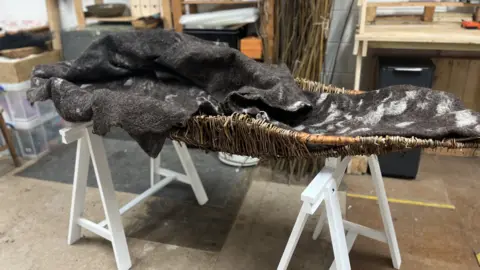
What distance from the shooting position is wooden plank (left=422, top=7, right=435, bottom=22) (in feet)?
8.03

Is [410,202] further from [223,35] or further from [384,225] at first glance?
[223,35]

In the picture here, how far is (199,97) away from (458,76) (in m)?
2.01

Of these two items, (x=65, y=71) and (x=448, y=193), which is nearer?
(x=65, y=71)

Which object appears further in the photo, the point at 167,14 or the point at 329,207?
the point at 167,14

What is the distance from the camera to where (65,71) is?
68.4 inches

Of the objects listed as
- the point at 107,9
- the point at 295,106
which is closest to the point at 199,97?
the point at 295,106

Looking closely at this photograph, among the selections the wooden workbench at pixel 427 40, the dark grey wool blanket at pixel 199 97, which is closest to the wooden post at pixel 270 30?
the wooden workbench at pixel 427 40

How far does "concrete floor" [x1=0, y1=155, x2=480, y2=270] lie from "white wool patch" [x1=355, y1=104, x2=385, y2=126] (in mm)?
731

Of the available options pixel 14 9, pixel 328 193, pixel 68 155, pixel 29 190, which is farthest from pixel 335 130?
pixel 14 9

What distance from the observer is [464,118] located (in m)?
1.23

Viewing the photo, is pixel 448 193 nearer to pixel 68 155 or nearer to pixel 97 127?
pixel 97 127

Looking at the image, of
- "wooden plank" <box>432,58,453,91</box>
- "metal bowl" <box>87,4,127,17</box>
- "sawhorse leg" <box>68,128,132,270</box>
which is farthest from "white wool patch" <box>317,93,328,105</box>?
"metal bowl" <box>87,4,127,17</box>

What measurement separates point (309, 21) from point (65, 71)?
132 centimetres

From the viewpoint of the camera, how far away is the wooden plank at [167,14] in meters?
2.72
